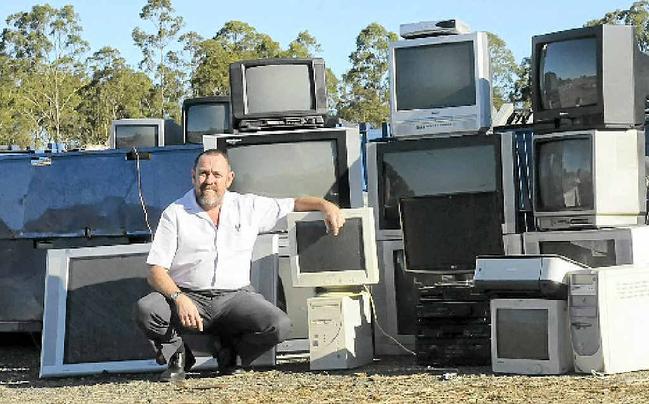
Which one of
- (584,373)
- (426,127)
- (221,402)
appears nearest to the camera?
(221,402)

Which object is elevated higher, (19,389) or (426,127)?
(426,127)

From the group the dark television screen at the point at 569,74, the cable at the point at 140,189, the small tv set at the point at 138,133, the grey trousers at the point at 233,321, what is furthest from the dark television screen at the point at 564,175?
the small tv set at the point at 138,133

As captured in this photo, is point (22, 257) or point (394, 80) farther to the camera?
point (22, 257)

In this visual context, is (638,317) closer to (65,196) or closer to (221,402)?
(221,402)

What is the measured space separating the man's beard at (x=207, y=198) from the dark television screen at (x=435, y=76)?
145cm

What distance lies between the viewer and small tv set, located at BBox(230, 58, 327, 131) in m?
7.18

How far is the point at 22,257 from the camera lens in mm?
7809

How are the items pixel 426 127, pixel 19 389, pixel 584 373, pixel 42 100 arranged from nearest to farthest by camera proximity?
pixel 584 373 < pixel 19 389 < pixel 426 127 < pixel 42 100

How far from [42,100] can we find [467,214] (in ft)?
113

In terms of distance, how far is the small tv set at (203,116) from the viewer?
12758 mm

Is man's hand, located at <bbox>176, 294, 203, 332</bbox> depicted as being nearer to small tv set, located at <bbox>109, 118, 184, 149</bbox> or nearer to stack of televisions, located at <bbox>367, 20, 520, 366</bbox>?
stack of televisions, located at <bbox>367, 20, 520, 366</bbox>

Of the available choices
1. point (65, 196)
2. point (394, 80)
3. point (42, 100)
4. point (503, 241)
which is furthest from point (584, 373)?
point (42, 100)

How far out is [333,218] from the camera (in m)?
6.07

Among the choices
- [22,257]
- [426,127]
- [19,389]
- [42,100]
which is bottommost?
[19,389]
